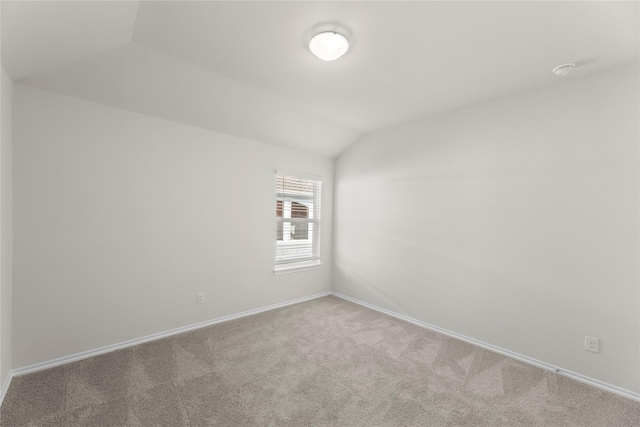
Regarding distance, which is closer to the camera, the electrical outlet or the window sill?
the electrical outlet

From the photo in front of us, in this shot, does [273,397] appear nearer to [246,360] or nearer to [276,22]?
[246,360]

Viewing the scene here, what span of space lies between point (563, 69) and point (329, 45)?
6.12 ft

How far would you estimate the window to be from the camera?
12.9ft

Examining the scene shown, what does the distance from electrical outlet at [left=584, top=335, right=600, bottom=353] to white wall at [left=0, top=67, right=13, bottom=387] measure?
4289 millimetres

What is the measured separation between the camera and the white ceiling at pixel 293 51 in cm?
165

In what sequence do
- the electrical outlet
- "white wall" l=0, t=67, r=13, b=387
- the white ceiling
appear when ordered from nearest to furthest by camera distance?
the white ceiling → "white wall" l=0, t=67, r=13, b=387 → the electrical outlet

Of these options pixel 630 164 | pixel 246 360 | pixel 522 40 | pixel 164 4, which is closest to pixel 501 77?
pixel 522 40

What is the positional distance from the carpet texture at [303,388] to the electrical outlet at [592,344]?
0.93ft

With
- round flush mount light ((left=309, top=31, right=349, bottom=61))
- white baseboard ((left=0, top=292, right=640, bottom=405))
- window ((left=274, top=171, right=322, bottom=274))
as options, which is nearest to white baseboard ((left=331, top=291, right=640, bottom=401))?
white baseboard ((left=0, top=292, right=640, bottom=405))

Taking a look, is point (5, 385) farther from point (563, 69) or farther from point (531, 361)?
point (563, 69)

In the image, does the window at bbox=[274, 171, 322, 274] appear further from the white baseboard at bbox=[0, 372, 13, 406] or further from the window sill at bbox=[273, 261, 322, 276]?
the white baseboard at bbox=[0, 372, 13, 406]

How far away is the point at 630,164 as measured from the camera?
82.4 inches

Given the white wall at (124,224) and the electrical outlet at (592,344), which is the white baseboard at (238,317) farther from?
the electrical outlet at (592,344)

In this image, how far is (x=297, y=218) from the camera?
13.6 feet
